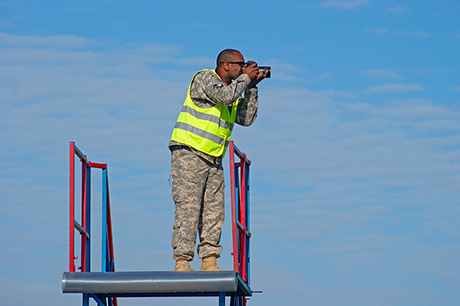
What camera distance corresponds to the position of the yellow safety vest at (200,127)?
9750 mm

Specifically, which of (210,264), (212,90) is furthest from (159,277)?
(212,90)

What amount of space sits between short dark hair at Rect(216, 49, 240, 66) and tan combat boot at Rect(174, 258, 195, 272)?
7.97 feet

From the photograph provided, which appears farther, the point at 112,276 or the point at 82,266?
the point at 82,266

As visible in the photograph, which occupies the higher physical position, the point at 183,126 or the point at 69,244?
the point at 183,126

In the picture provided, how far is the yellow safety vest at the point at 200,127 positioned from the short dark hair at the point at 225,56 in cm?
42

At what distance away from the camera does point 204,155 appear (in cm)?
980

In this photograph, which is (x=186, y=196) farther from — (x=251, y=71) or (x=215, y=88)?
(x=251, y=71)

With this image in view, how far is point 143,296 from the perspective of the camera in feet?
33.1

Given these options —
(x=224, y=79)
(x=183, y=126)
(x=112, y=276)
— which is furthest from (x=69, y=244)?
(x=224, y=79)

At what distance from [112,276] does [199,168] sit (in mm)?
1673

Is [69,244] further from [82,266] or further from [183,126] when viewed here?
[183,126]

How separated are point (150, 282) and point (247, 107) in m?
2.62

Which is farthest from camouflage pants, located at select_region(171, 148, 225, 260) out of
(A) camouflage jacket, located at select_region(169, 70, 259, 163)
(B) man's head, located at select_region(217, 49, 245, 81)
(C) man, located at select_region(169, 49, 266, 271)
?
A: (B) man's head, located at select_region(217, 49, 245, 81)

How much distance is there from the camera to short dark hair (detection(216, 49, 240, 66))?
9961 millimetres
